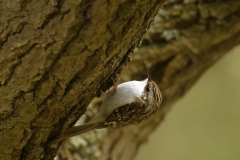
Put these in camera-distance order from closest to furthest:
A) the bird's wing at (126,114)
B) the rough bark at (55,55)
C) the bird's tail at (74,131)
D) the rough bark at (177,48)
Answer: the rough bark at (55,55), the bird's tail at (74,131), the bird's wing at (126,114), the rough bark at (177,48)

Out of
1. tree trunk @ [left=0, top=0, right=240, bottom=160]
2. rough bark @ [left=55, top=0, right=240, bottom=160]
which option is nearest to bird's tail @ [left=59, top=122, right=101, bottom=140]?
tree trunk @ [left=0, top=0, right=240, bottom=160]

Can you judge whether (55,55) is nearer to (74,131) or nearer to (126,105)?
(74,131)

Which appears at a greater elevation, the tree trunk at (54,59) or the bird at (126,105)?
the tree trunk at (54,59)

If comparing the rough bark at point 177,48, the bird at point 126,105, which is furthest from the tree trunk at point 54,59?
→ the rough bark at point 177,48

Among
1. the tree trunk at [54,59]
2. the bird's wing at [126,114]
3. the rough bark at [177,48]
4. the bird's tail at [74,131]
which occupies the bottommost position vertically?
the rough bark at [177,48]

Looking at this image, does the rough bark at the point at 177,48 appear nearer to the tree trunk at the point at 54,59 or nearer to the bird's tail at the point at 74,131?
the bird's tail at the point at 74,131

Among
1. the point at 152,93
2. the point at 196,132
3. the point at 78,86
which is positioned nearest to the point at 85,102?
the point at 78,86

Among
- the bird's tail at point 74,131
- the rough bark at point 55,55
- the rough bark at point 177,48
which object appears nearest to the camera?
the rough bark at point 55,55
